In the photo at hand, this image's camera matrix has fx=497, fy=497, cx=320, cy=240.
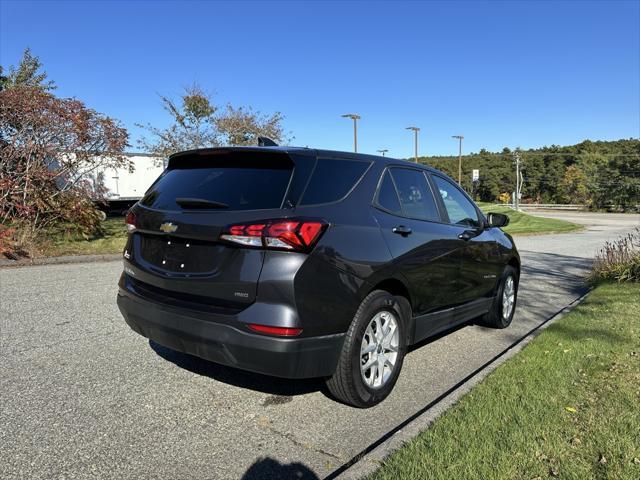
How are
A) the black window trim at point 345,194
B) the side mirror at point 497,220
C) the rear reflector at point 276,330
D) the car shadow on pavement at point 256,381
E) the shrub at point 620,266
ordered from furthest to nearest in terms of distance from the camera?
the shrub at point 620,266 < the side mirror at point 497,220 < the car shadow on pavement at point 256,381 < the black window trim at point 345,194 < the rear reflector at point 276,330

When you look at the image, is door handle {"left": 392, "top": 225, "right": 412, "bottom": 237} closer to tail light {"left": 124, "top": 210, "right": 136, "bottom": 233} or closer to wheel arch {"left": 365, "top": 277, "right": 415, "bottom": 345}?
wheel arch {"left": 365, "top": 277, "right": 415, "bottom": 345}

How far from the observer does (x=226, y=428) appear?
10.9 feet

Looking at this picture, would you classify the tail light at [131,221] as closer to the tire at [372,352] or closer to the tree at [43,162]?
the tire at [372,352]

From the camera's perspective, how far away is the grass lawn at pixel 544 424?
2695 mm

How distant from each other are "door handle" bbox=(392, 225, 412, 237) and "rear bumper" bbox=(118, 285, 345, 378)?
0.98 metres

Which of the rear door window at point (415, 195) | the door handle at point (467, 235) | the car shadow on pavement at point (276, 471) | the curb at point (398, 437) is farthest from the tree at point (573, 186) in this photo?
the car shadow on pavement at point (276, 471)

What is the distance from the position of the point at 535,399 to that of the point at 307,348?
1.78 meters

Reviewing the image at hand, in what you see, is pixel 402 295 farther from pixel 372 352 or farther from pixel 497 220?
pixel 497 220

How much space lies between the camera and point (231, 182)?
342 centimetres

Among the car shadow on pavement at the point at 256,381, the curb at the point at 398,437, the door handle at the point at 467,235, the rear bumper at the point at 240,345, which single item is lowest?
the car shadow on pavement at the point at 256,381

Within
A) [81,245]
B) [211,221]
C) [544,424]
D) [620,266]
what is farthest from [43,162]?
[620,266]

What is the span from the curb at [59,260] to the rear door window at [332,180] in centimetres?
866

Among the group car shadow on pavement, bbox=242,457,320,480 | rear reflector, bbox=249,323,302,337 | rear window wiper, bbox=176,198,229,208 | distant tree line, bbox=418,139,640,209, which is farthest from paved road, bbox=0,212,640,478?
distant tree line, bbox=418,139,640,209

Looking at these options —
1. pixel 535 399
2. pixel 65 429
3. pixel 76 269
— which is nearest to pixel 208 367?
pixel 65 429
